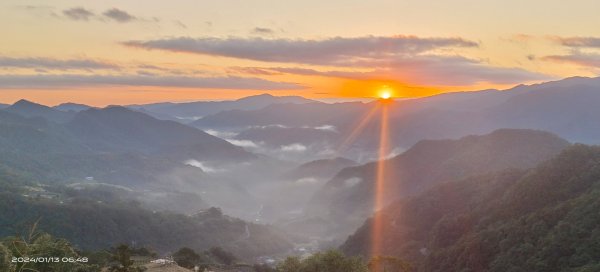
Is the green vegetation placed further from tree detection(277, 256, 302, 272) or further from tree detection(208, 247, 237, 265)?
tree detection(208, 247, 237, 265)

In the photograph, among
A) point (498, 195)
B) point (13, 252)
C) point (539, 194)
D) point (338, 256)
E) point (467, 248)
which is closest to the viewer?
point (13, 252)

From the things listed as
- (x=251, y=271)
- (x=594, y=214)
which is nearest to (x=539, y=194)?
(x=594, y=214)

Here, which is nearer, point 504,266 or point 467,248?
point 504,266

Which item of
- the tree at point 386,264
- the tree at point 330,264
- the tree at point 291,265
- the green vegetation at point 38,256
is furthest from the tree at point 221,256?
the green vegetation at point 38,256

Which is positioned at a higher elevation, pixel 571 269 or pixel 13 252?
pixel 13 252

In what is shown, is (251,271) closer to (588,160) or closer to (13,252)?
(13,252)

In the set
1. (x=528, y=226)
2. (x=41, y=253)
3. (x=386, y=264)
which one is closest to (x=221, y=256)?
(x=386, y=264)

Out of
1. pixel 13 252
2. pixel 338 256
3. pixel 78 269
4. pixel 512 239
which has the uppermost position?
pixel 13 252

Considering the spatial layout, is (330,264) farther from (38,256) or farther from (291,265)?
(38,256)

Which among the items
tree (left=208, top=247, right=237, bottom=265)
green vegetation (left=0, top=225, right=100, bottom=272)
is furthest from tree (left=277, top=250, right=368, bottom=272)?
tree (left=208, top=247, right=237, bottom=265)
